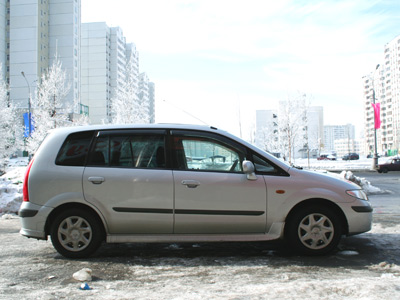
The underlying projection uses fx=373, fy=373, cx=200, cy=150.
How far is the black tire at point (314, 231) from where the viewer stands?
4.52 m

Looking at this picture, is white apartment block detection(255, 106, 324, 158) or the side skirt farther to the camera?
white apartment block detection(255, 106, 324, 158)

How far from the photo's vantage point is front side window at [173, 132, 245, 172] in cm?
457

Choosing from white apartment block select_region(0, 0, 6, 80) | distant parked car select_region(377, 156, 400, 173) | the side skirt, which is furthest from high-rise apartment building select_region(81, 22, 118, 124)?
the side skirt

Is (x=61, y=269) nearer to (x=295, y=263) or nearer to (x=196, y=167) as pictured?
(x=196, y=167)

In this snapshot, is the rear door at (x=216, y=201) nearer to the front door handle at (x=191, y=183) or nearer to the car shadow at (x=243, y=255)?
the front door handle at (x=191, y=183)

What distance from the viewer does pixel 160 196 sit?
4430 mm

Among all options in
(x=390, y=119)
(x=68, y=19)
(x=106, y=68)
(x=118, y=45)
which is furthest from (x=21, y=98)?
(x=390, y=119)

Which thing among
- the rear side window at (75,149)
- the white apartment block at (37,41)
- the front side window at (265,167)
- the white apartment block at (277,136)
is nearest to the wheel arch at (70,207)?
the rear side window at (75,149)

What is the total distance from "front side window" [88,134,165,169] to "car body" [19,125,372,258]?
0.04 feet

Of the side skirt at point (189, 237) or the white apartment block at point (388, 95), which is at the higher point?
the white apartment block at point (388, 95)

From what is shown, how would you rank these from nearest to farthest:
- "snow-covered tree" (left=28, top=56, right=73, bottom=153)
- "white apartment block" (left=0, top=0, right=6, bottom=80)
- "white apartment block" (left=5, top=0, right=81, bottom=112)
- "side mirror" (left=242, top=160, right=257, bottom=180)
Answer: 1. "side mirror" (left=242, top=160, right=257, bottom=180)
2. "snow-covered tree" (left=28, top=56, right=73, bottom=153)
3. "white apartment block" (left=5, top=0, right=81, bottom=112)
4. "white apartment block" (left=0, top=0, right=6, bottom=80)

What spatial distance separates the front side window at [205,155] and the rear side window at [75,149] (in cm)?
111

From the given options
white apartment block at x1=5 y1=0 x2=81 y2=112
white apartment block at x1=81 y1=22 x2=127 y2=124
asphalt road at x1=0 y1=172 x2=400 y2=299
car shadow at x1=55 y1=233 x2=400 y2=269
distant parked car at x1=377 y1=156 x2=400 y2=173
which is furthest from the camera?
white apartment block at x1=81 y1=22 x2=127 y2=124

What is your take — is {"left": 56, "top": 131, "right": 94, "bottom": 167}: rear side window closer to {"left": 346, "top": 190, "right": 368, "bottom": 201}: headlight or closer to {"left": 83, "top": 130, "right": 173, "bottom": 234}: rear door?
{"left": 83, "top": 130, "right": 173, "bottom": 234}: rear door
